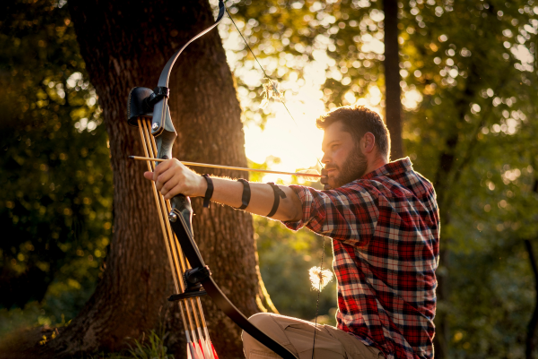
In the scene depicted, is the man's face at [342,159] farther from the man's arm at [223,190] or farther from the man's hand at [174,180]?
the man's hand at [174,180]

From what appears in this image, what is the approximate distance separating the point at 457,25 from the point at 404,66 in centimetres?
108

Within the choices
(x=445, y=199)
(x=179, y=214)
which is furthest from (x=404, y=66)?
(x=179, y=214)

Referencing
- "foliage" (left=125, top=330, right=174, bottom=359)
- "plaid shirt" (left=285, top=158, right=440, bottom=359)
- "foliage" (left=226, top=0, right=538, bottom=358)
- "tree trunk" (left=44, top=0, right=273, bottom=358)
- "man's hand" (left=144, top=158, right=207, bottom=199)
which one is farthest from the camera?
"foliage" (left=226, top=0, right=538, bottom=358)

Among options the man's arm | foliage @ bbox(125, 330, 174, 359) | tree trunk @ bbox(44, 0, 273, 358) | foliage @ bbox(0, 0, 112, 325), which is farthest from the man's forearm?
foliage @ bbox(0, 0, 112, 325)

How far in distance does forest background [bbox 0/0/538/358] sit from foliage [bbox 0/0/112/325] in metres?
0.01

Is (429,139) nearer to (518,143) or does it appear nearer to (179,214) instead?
(518,143)

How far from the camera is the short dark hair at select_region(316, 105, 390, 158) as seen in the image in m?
1.90

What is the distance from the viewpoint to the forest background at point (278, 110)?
468 centimetres

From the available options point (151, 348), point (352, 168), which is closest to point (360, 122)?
point (352, 168)

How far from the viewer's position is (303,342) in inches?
63.6

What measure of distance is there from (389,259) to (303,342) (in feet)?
1.51

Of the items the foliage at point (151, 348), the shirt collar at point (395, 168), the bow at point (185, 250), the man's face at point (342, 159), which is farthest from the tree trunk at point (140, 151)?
the shirt collar at point (395, 168)

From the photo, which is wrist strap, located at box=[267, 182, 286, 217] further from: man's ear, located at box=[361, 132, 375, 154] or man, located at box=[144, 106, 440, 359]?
man's ear, located at box=[361, 132, 375, 154]

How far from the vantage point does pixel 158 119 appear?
149 centimetres
